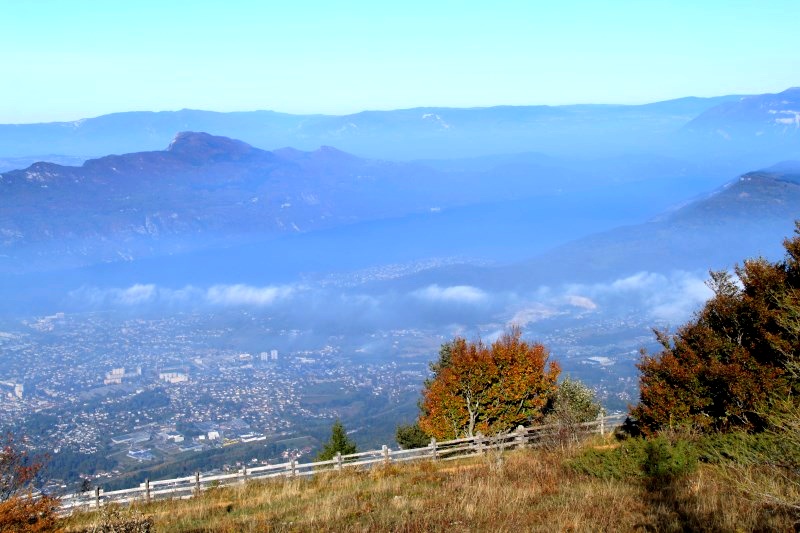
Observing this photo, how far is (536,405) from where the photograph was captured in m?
32.0

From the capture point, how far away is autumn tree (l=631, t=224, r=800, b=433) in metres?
18.1

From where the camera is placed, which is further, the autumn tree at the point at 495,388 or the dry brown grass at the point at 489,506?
the autumn tree at the point at 495,388

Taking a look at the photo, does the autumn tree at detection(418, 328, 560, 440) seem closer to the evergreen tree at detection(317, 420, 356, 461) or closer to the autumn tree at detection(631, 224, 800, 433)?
the evergreen tree at detection(317, 420, 356, 461)

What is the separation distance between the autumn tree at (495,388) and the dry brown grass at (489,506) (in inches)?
493

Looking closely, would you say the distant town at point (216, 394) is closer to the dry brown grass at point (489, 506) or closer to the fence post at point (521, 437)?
the fence post at point (521, 437)

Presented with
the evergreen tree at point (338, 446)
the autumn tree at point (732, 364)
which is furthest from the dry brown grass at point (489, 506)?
the evergreen tree at point (338, 446)

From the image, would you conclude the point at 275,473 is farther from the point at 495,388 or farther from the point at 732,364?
the point at 732,364

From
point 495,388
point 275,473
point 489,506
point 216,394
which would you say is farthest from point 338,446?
point 216,394

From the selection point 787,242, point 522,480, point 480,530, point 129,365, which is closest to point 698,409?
point 787,242

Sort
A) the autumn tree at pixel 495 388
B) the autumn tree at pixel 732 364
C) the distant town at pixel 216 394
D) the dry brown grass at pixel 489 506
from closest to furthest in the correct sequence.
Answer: the dry brown grass at pixel 489 506 < the autumn tree at pixel 732 364 < the autumn tree at pixel 495 388 < the distant town at pixel 216 394

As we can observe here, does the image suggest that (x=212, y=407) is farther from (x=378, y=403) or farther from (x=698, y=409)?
(x=698, y=409)

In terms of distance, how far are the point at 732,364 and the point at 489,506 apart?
8468 millimetres

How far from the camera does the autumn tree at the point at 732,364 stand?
18109 millimetres

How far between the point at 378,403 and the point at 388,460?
358ft
